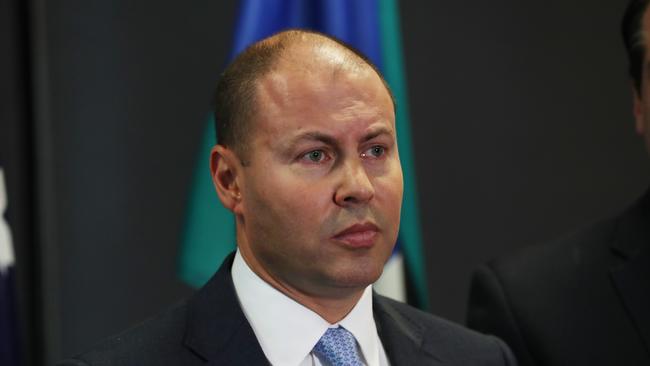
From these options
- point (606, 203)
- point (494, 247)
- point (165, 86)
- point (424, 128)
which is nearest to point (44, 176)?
point (165, 86)

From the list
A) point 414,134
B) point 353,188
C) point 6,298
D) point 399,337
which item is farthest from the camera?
point 414,134

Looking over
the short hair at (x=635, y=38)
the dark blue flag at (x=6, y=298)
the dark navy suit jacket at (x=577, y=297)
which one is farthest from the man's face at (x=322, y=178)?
the dark blue flag at (x=6, y=298)

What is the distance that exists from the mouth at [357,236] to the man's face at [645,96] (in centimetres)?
90

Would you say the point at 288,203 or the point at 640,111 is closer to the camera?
the point at 288,203

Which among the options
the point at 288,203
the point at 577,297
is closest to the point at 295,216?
the point at 288,203

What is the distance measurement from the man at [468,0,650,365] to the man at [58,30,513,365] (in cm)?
64

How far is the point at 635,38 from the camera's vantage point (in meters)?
2.52

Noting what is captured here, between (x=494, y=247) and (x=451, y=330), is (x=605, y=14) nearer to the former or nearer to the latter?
(x=494, y=247)

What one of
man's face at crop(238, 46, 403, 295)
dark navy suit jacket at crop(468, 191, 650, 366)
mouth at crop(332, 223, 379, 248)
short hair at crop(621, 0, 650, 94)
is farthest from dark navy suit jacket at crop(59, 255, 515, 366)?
short hair at crop(621, 0, 650, 94)

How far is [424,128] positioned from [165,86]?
95 centimetres

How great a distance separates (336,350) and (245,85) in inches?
18.4

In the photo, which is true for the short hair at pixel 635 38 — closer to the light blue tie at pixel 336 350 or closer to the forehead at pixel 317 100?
the forehead at pixel 317 100

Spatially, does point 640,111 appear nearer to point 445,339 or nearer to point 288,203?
point 445,339

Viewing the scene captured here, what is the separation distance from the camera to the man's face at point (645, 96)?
94.1 inches
